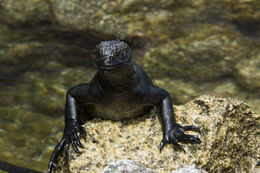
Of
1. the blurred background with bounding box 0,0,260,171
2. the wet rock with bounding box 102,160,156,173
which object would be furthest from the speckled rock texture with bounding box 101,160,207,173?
the blurred background with bounding box 0,0,260,171

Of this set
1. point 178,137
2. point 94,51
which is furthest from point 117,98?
point 94,51

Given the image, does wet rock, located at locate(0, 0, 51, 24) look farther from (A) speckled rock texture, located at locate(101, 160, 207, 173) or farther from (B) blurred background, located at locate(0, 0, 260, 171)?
(A) speckled rock texture, located at locate(101, 160, 207, 173)

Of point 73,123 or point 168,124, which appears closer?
point 168,124

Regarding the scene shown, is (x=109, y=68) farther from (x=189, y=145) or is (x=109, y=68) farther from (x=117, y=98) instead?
(x=189, y=145)

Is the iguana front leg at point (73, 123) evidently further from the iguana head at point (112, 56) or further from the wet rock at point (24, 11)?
the wet rock at point (24, 11)

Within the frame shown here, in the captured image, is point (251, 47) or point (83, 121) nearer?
point (83, 121)

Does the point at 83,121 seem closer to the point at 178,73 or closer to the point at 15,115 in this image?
the point at 15,115

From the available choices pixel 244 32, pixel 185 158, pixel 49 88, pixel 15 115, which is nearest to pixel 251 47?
pixel 244 32
